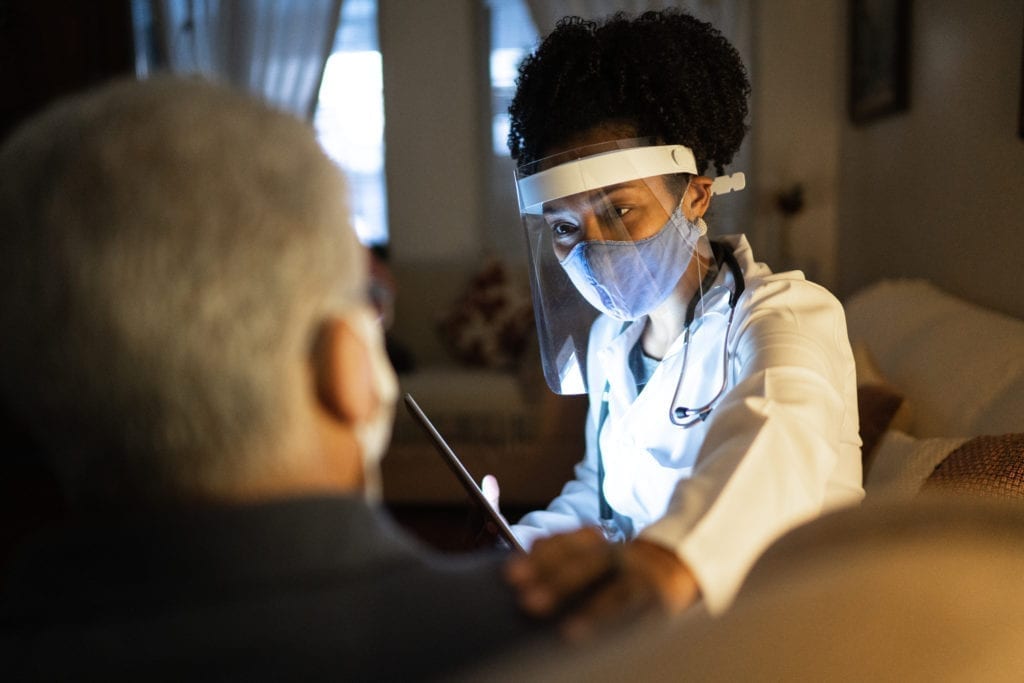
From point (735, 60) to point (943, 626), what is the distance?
96 centimetres

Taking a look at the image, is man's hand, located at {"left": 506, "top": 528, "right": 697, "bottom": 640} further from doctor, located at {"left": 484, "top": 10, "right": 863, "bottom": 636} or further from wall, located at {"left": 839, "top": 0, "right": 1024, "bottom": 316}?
wall, located at {"left": 839, "top": 0, "right": 1024, "bottom": 316}

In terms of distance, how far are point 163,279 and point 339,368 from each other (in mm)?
111

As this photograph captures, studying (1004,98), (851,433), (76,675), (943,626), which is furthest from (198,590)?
(1004,98)

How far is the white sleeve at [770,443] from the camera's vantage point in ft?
2.56

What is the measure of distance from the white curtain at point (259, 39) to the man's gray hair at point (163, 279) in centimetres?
→ 443

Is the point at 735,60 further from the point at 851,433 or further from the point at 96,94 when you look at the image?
the point at 96,94

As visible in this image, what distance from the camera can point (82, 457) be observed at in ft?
1.69

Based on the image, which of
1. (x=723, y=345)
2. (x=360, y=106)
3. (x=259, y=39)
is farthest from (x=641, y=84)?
(x=259, y=39)

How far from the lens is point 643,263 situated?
1273 millimetres

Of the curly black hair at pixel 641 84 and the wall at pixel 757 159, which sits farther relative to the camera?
the wall at pixel 757 159

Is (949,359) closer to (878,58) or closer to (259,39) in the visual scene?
(878,58)

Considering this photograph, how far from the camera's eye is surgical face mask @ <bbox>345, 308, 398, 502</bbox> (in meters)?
0.56

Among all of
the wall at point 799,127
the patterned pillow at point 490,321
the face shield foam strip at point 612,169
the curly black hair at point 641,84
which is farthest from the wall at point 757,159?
the face shield foam strip at point 612,169

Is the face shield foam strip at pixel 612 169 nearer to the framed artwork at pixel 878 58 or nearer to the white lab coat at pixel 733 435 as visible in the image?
the white lab coat at pixel 733 435
